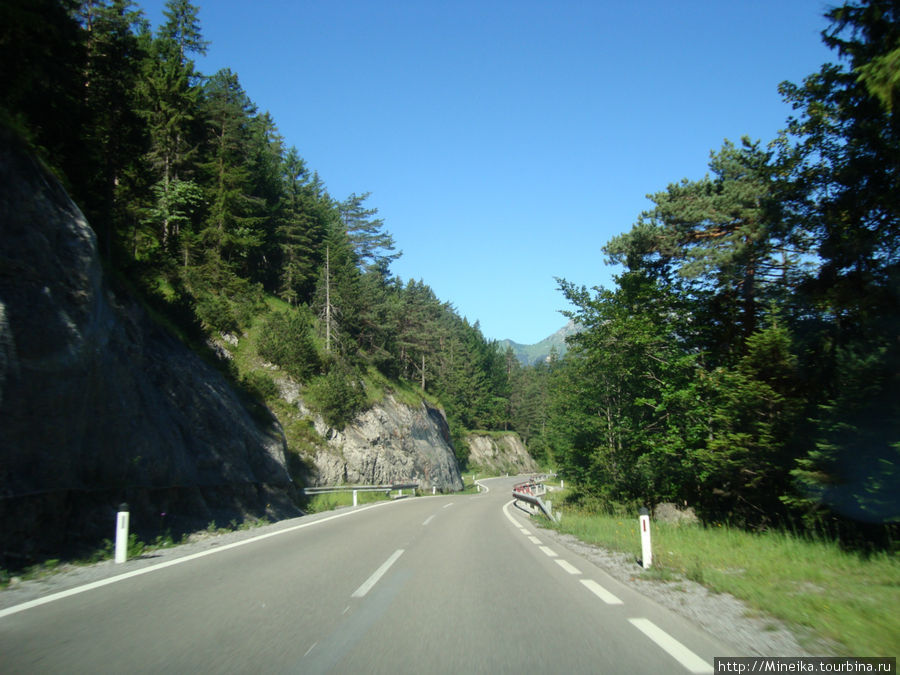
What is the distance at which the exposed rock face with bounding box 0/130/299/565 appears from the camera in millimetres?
9188

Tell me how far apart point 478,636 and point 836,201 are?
42.3ft

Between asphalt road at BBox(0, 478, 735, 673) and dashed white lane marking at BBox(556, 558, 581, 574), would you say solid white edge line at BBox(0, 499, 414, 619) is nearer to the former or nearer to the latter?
asphalt road at BBox(0, 478, 735, 673)

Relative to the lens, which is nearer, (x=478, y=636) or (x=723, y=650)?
(x=723, y=650)

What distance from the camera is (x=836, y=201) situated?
1261 centimetres

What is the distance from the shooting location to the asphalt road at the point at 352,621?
427 centimetres

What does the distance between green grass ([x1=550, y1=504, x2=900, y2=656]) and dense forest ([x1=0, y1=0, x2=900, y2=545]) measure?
2.31 m

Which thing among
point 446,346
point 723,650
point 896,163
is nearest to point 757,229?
point 896,163

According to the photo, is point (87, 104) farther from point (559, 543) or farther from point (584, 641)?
point (584, 641)

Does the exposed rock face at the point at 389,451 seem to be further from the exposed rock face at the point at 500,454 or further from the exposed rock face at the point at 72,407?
the exposed rock face at the point at 500,454

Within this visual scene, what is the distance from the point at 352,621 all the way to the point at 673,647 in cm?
298

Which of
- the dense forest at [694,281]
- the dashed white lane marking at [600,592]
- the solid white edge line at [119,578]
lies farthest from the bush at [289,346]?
the dashed white lane marking at [600,592]

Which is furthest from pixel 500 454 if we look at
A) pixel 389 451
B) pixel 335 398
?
pixel 335 398

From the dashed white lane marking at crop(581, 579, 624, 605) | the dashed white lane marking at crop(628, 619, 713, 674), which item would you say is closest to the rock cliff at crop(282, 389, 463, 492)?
the dashed white lane marking at crop(581, 579, 624, 605)

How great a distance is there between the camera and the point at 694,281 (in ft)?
60.7
